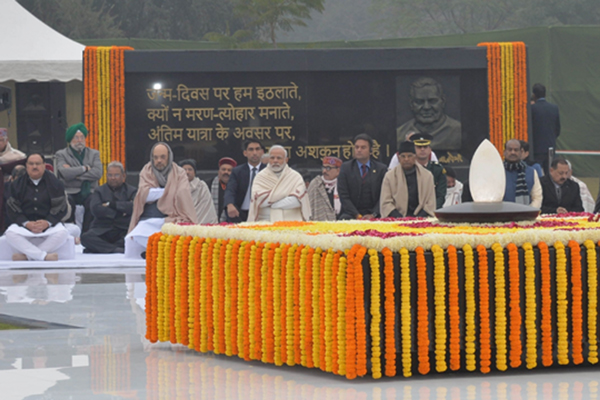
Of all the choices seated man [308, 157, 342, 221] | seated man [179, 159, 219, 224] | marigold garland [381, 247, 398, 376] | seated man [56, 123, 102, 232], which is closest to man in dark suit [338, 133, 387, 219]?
seated man [308, 157, 342, 221]

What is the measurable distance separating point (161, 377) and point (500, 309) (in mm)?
1814

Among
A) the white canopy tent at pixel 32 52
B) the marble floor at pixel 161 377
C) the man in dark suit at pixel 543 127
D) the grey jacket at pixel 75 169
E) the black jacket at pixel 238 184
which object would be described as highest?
the white canopy tent at pixel 32 52

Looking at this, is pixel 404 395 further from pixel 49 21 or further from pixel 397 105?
pixel 49 21

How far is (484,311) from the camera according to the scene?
18.9 feet

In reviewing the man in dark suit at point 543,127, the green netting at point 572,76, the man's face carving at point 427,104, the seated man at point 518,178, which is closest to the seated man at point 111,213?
the man's face carving at point 427,104

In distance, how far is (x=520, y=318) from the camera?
5840 millimetres

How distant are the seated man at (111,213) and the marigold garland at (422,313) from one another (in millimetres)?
8373

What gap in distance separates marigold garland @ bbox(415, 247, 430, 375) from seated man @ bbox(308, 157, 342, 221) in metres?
6.38

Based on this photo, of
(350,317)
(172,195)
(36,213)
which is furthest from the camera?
(36,213)

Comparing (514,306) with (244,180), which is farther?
(244,180)

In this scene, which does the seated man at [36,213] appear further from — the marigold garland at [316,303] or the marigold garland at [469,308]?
the marigold garland at [469,308]

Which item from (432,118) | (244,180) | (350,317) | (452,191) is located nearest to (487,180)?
(350,317)

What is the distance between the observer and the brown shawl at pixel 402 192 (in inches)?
423

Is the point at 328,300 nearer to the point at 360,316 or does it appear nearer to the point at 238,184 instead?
the point at 360,316
